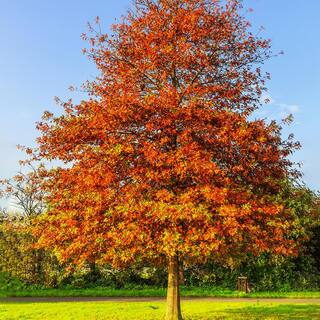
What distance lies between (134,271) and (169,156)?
21607mm

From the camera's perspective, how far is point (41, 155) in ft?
57.8

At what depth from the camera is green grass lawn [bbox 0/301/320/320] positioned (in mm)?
21047

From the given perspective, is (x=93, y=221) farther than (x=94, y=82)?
No

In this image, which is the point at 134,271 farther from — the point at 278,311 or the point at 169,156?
the point at 169,156

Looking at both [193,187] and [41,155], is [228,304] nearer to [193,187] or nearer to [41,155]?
[193,187]

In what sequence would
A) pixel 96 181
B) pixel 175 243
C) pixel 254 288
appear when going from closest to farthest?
pixel 175 243
pixel 96 181
pixel 254 288

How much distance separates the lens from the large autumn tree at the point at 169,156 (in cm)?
1503

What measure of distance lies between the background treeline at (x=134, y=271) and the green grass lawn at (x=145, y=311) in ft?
26.7

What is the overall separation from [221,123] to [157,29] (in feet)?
15.1

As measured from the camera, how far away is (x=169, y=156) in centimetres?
1519

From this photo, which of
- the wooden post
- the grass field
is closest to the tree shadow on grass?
the grass field

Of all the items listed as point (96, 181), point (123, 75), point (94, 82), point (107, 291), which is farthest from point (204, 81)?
point (107, 291)

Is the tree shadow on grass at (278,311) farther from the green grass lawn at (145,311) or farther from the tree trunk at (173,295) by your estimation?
the tree trunk at (173,295)

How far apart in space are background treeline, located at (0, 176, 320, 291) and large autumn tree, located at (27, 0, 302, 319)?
17.1 meters
